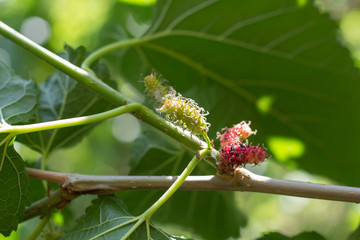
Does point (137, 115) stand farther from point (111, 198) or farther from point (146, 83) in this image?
point (111, 198)

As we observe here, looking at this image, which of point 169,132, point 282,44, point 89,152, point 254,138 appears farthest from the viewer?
point 89,152

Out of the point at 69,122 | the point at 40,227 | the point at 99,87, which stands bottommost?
the point at 40,227

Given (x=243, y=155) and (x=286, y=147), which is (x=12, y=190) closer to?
(x=243, y=155)

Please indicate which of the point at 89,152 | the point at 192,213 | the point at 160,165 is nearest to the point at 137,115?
the point at 160,165

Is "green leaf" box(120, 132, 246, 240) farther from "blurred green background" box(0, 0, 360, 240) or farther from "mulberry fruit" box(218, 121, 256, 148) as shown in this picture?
"mulberry fruit" box(218, 121, 256, 148)

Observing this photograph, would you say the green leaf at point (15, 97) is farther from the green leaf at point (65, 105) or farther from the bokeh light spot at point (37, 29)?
the bokeh light spot at point (37, 29)

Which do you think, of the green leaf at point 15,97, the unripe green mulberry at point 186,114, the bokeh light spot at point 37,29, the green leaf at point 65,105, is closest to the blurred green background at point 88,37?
the bokeh light spot at point 37,29

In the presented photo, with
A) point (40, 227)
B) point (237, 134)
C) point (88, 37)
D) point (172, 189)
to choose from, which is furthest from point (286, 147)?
point (88, 37)
